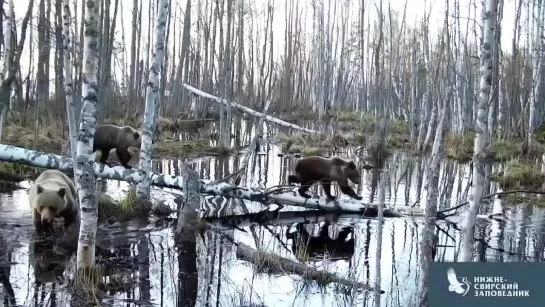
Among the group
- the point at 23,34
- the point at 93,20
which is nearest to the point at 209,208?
the point at 23,34

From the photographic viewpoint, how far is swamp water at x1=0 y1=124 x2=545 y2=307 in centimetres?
575

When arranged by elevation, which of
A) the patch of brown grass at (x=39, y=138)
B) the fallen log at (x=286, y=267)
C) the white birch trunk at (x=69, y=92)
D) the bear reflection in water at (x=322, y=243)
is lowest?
the bear reflection in water at (x=322, y=243)

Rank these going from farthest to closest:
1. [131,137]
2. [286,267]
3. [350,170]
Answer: [131,137], [350,170], [286,267]

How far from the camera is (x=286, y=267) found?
6727 millimetres

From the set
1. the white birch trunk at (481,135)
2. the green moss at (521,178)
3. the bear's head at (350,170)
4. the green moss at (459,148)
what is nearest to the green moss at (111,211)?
the bear's head at (350,170)

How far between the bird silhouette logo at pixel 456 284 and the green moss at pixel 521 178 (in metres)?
9.00

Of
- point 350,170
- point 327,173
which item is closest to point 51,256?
point 327,173

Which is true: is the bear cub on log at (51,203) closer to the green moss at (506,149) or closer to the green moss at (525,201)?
the green moss at (525,201)

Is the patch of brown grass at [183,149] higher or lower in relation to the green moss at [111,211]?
higher

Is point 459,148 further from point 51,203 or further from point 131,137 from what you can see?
point 51,203

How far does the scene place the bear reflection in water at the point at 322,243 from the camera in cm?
757

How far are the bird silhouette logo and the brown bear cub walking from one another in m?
6.33

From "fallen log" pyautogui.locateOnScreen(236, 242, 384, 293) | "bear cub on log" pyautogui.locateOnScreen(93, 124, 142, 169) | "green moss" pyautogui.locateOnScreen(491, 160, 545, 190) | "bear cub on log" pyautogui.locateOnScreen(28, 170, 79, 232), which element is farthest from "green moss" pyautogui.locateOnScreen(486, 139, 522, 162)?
"bear cub on log" pyautogui.locateOnScreen(28, 170, 79, 232)

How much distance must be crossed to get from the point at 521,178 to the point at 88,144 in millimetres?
10587
